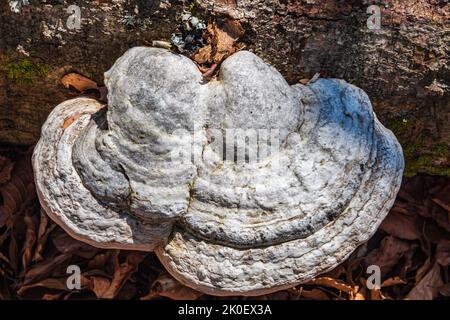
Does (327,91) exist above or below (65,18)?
below

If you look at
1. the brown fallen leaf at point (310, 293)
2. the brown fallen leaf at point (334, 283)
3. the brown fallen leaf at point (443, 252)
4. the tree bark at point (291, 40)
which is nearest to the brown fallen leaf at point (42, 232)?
the tree bark at point (291, 40)

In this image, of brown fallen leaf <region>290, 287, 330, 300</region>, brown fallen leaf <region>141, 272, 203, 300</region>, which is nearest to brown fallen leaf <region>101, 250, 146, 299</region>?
brown fallen leaf <region>141, 272, 203, 300</region>

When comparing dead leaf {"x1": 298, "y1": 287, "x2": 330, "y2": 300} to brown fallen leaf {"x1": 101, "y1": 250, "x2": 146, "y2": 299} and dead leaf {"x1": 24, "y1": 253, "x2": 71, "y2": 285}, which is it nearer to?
brown fallen leaf {"x1": 101, "y1": 250, "x2": 146, "y2": 299}

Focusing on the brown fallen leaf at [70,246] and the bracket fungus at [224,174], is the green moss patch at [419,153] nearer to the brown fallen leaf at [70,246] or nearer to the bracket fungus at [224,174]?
the bracket fungus at [224,174]

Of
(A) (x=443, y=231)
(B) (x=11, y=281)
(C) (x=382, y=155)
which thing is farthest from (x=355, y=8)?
(B) (x=11, y=281)

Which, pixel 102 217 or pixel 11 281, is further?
pixel 11 281

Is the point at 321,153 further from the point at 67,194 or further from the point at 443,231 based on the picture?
the point at 443,231

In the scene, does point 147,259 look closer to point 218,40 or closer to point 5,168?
point 5,168

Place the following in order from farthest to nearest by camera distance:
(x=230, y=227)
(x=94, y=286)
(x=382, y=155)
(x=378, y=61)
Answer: (x=94, y=286) → (x=378, y=61) → (x=382, y=155) → (x=230, y=227)
